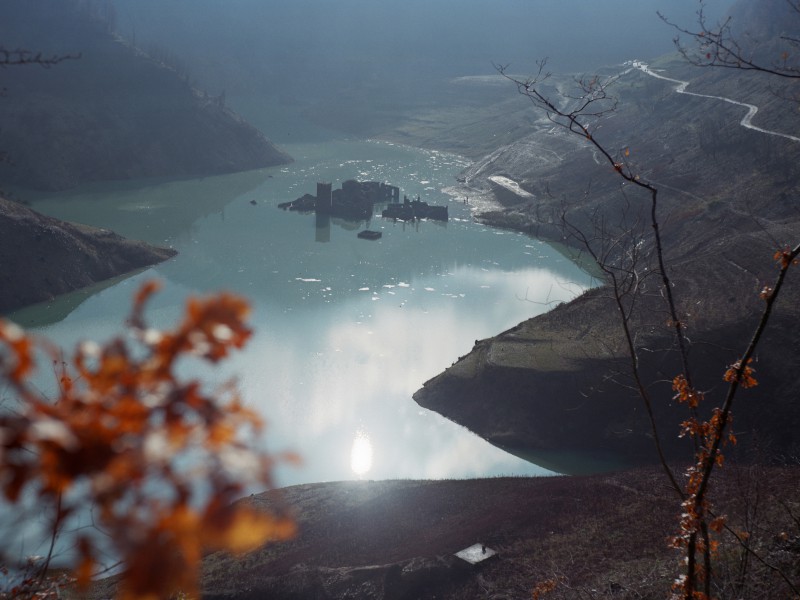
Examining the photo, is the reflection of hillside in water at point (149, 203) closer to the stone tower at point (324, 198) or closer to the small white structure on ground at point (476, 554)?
the stone tower at point (324, 198)

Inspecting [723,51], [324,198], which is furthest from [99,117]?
[723,51]

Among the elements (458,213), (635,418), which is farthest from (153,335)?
(458,213)

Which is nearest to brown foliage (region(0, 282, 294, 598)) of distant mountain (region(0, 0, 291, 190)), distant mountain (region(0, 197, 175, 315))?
distant mountain (region(0, 197, 175, 315))

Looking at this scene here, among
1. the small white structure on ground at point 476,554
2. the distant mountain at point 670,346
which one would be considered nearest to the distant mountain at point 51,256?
the distant mountain at point 670,346

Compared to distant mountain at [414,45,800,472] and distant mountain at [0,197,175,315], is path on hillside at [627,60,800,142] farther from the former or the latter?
distant mountain at [0,197,175,315]

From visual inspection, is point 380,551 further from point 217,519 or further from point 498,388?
point 217,519

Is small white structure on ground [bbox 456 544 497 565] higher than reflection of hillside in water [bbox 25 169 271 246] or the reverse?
the reverse
